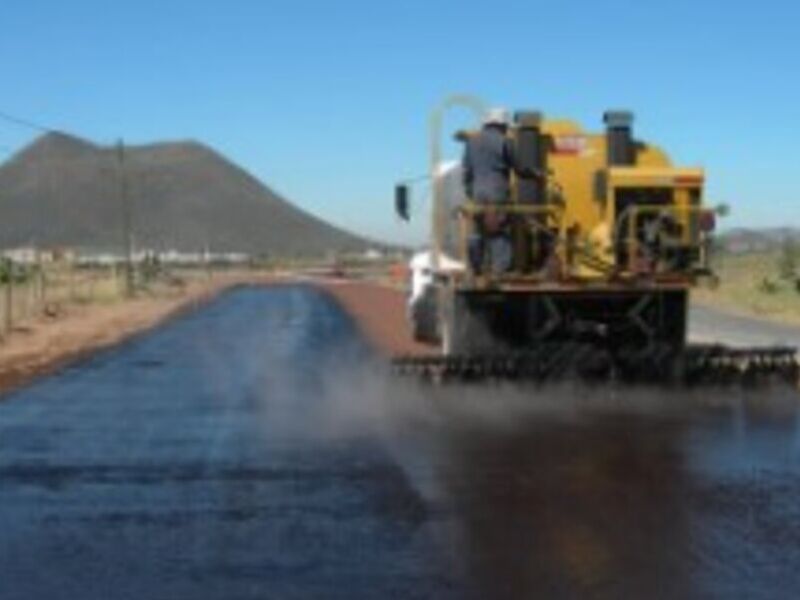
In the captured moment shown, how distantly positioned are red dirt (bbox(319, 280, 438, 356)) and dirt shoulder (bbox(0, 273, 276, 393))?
4.73 meters

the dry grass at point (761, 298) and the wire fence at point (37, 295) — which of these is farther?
the dry grass at point (761, 298)

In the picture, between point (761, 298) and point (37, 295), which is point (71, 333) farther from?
point (761, 298)

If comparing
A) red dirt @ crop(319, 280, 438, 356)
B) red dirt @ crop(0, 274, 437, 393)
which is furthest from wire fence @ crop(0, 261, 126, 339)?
red dirt @ crop(319, 280, 438, 356)

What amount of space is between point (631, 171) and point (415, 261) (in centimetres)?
1121

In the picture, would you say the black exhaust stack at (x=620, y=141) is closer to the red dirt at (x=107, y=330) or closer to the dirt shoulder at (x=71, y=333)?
the red dirt at (x=107, y=330)

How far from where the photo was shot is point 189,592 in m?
9.40

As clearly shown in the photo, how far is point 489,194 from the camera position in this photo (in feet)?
66.5

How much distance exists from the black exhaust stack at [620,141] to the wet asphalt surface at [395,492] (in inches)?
110

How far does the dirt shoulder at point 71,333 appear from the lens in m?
28.4

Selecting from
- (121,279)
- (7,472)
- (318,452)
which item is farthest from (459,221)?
(121,279)

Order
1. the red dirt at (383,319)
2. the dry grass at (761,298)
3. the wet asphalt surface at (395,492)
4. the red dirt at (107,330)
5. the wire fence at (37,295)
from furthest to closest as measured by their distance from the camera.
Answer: the dry grass at (761,298) < the wire fence at (37,295) < the red dirt at (383,319) < the red dirt at (107,330) < the wet asphalt surface at (395,492)

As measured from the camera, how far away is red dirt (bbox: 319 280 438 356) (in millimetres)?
30245

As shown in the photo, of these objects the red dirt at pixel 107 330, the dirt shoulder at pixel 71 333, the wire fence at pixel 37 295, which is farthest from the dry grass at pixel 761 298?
the wire fence at pixel 37 295

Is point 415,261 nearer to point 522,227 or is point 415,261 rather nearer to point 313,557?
point 522,227
